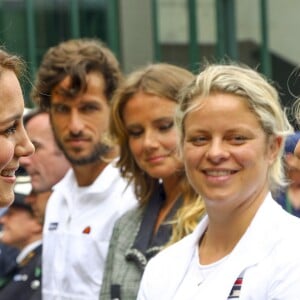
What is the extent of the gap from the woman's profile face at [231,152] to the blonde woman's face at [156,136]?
0.65m

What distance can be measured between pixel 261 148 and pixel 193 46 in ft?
19.2

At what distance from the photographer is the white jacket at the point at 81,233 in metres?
3.98

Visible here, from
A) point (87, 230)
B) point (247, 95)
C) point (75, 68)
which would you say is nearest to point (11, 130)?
point (247, 95)

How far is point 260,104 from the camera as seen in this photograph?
2.99 metres

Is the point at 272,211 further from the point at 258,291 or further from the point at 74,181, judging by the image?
the point at 74,181

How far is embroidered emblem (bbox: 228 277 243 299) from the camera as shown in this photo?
270 cm

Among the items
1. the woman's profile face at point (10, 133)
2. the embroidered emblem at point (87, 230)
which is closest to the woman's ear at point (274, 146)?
the woman's profile face at point (10, 133)

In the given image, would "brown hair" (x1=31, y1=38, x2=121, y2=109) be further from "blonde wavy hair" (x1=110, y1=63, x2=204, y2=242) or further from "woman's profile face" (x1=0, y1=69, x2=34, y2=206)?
"woman's profile face" (x1=0, y1=69, x2=34, y2=206)

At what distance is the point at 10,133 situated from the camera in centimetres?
226

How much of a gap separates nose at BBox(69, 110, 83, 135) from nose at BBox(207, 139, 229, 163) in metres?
1.38

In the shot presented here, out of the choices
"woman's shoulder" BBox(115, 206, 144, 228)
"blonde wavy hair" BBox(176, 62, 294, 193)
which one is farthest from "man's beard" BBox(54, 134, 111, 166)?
"blonde wavy hair" BBox(176, 62, 294, 193)

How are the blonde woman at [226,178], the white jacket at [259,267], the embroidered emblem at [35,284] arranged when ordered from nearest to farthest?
the white jacket at [259,267], the blonde woman at [226,178], the embroidered emblem at [35,284]

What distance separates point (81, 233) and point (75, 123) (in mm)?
505

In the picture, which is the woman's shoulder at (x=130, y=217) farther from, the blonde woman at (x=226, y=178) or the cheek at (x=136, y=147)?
the blonde woman at (x=226, y=178)
